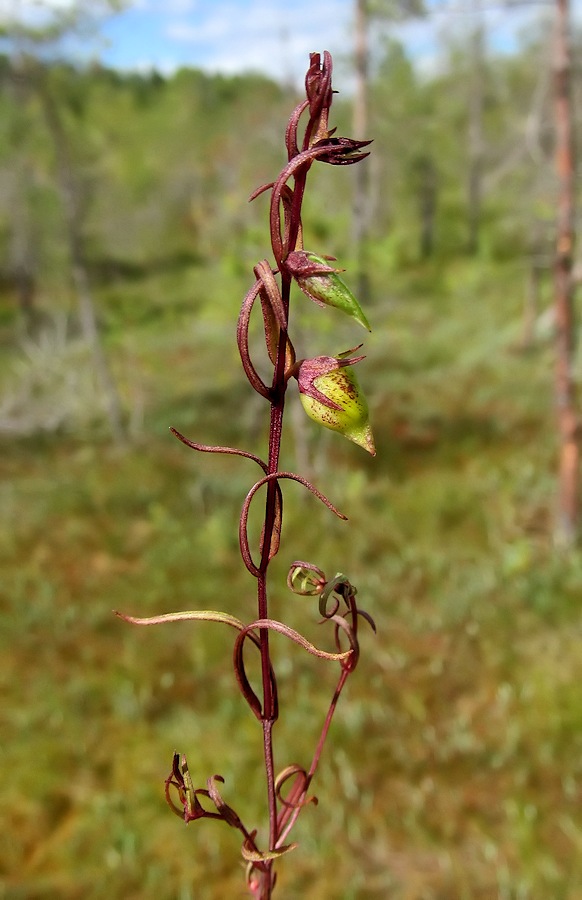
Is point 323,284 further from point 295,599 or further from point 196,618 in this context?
point 295,599

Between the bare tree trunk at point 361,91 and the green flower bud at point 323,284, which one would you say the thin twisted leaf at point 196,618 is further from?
the bare tree trunk at point 361,91

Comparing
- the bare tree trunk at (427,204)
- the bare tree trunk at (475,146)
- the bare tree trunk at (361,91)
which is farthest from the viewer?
the bare tree trunk at (427,204)

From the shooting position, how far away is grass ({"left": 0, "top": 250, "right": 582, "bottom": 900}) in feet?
11.9

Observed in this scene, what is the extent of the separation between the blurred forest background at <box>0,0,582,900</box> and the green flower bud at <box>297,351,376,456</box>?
11.5 feet

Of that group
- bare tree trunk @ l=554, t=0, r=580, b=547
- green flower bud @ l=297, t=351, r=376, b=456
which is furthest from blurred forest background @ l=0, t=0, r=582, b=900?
green flower bud @ l=297, t=351, r=376, b=456

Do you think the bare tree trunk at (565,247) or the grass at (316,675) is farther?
the bare tree trunk at (565,247)


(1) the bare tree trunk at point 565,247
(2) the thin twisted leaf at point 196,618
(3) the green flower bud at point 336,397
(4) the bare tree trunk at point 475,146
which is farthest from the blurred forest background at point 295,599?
(4) the bare tree trunk at point 475,146

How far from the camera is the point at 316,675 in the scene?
16.1 feet

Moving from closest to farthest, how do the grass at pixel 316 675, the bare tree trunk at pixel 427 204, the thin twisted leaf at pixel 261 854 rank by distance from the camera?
the thin twisted leaf at pixel 261 854, the grass at pixel 316 675, the bare tree trunk at pixel 427 204

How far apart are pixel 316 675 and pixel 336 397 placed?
15.0 ft

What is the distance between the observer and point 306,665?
4992mm

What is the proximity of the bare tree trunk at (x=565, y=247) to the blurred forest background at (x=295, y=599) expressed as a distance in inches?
9.0

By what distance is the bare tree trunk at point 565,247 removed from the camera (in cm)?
495

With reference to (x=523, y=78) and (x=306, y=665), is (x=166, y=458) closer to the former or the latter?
(x=306, y=665)
